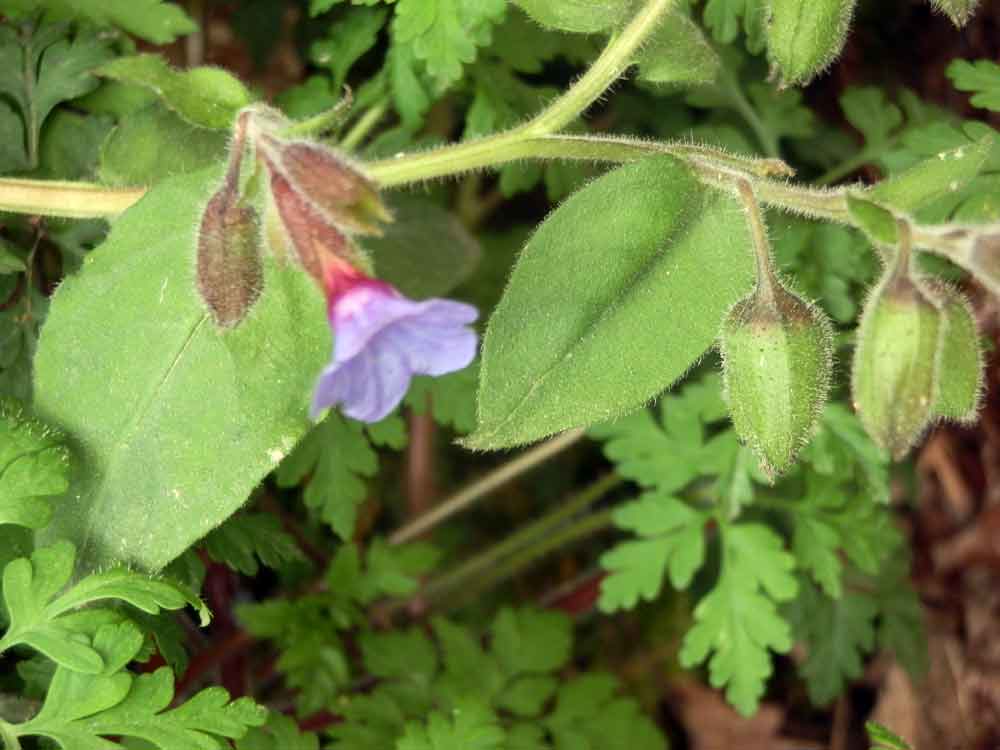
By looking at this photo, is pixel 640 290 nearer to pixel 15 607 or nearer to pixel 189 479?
pixel 189 479

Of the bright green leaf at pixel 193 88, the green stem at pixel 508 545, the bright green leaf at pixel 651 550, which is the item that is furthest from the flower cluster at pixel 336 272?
the green stem at pixel 508 545

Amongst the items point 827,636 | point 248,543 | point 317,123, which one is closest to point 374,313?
point 317,123

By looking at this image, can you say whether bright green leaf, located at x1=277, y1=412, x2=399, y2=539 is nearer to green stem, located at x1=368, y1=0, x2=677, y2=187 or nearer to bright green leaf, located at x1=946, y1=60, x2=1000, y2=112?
green stem, located at x1=368, y1=0, x2=677, y2=187

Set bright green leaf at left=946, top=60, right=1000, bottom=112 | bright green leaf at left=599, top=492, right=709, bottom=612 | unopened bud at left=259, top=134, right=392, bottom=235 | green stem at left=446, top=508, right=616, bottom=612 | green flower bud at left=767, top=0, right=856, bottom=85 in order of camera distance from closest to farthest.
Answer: unopened bud at left=259, top=134, right=392, bottom=235
green flower bud at left=767, top=0, right=856, bottom=85
bright green leaf at left=946, top=60, right=1000, bottom=112
bright green leaf at left=599, top=492, right=709, bottom=612
green stem at left=446, top=508, right=616, bottom=612

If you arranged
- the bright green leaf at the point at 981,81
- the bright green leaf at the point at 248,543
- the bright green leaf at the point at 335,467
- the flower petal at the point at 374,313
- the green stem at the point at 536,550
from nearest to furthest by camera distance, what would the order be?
the flower petal at the point at 374,313
the bright green leaf at the point at 248,543
the bright green leaf at the point at 981,81
the bright green leaf at the point at 335,467
the green stem at the point at 536,550

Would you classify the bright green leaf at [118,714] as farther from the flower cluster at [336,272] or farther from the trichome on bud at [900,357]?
the trichome on bud at [900,357]

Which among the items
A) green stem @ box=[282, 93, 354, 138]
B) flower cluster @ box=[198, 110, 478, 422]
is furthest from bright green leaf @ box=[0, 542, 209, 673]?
green stem @ box=[282, 93, 354, 138]

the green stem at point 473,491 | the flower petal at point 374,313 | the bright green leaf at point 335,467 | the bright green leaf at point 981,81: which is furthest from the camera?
the green stem at point 473,491

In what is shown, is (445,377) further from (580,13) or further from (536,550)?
(580,13)
